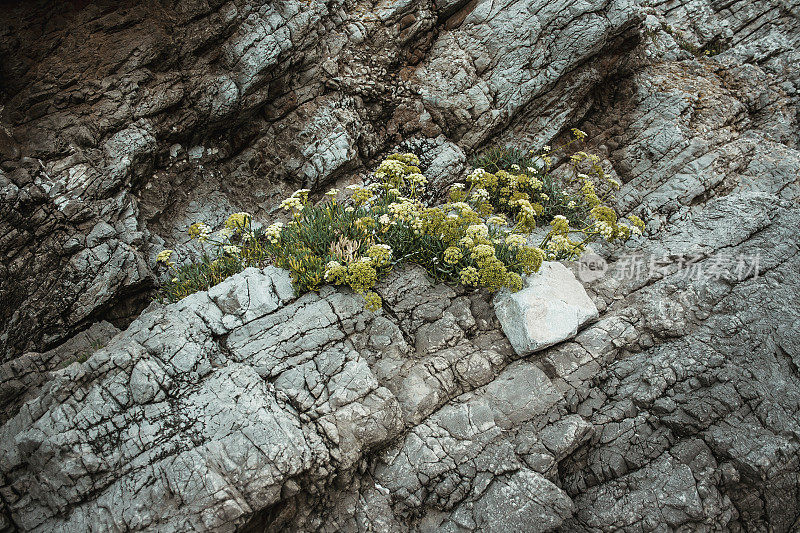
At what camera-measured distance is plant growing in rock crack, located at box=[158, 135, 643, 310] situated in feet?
22.2

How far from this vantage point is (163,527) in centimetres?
506

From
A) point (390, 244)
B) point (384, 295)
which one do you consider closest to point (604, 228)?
point (390, 244)

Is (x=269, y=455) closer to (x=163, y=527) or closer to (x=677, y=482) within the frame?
(x=163, y=527)

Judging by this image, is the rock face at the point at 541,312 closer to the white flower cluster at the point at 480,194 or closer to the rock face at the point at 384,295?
the rock face at the point at 384,295

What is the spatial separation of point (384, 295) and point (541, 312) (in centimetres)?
230

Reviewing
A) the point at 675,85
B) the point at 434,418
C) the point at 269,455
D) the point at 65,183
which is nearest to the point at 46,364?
the point at 65,183

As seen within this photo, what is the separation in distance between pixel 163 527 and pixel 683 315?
733 centimetres

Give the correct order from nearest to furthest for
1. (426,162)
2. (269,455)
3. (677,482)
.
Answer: (269,455), (677,482), (426,162)

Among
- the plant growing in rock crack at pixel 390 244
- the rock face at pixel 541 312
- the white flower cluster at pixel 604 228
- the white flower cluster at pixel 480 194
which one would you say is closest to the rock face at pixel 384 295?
the rock face at pixel 541 312

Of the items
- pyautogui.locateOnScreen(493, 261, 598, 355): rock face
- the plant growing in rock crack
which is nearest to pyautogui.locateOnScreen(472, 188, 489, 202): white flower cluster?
the plant growing in rock crack

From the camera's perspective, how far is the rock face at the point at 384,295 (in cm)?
561

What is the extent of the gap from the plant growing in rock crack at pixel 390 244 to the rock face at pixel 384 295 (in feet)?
1.37

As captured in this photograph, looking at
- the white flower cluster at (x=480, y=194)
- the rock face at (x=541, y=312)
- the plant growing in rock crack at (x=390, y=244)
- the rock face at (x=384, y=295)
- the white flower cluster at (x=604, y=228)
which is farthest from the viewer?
the white flower cluster at (x=480, y=194)

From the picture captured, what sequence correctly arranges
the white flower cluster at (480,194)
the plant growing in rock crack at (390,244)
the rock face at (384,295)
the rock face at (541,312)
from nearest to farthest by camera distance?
the rock face at (384,295) → the rock face at (541,312) → the plant growing in rock crack at (390,244) → the white flower cluster at (480,194)
